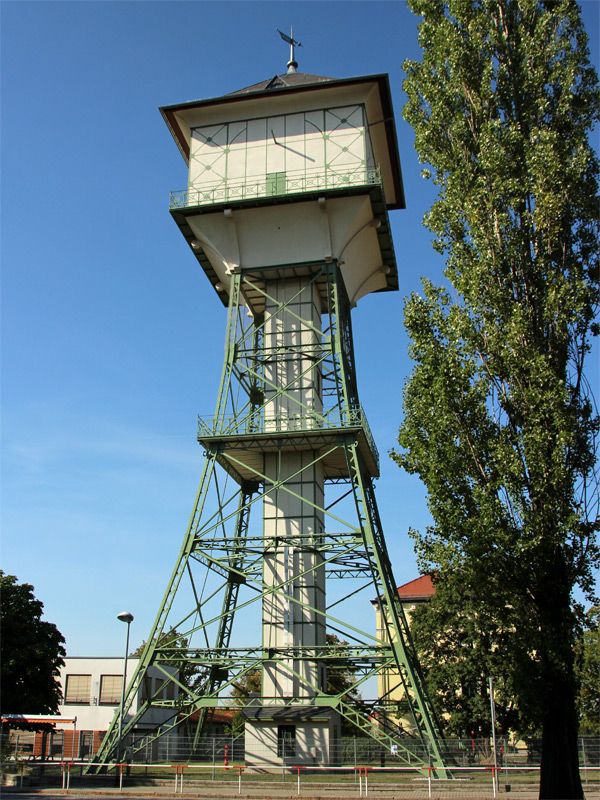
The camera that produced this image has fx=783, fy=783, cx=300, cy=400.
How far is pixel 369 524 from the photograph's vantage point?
2397 cm

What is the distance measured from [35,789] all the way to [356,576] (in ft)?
35.6

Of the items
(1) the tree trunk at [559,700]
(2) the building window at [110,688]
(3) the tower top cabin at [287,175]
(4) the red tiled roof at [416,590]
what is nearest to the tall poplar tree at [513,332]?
(1) the tree trunk at [559,700]

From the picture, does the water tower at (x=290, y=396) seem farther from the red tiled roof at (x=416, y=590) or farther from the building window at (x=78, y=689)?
the red tiled roof at (x=416, y=590)

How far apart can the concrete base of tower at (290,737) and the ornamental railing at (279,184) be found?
16.7m

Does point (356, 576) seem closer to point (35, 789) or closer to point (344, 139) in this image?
point (35, 789)

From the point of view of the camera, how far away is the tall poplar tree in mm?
15891

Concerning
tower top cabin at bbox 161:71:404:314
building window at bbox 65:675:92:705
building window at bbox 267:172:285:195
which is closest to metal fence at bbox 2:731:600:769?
tower top cabin at bbox 161:71:404:314

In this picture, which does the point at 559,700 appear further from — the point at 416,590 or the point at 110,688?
the point at 416,590

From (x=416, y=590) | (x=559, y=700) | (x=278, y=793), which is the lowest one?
(x=278, y=793)

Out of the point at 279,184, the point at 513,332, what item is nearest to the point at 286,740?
the point at 513,332

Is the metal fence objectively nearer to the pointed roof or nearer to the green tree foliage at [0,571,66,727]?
the green tree foliage at [0,571,66,727]

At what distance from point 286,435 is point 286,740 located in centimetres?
908

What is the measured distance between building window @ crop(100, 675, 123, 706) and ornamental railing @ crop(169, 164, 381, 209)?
28277 mm

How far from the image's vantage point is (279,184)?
2762 centimetres
